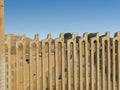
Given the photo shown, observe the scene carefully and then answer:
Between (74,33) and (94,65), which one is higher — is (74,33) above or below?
above

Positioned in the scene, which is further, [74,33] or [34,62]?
[74,33]

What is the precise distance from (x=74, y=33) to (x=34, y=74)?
3.41 feet

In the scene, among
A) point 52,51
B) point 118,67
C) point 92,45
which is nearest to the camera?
point 52,51

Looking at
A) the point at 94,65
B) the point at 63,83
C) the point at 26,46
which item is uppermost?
the point at 26,46

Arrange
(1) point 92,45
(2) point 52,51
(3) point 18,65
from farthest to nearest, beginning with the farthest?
(1) point 92,45 → (2) point 52,51 → (3) point 18,65

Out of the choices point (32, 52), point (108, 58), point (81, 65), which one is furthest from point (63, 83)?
point (108, 58)

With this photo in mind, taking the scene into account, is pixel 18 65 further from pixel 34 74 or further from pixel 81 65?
pixel 81 65

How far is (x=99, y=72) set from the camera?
4727 mm

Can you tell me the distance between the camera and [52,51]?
13.9 ft

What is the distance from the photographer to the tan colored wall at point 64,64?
3914mm

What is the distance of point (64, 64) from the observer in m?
4.30

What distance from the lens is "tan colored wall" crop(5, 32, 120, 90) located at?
3.91 meters

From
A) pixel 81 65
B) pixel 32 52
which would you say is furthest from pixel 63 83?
pixel 32 52

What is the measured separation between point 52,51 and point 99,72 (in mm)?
1120
